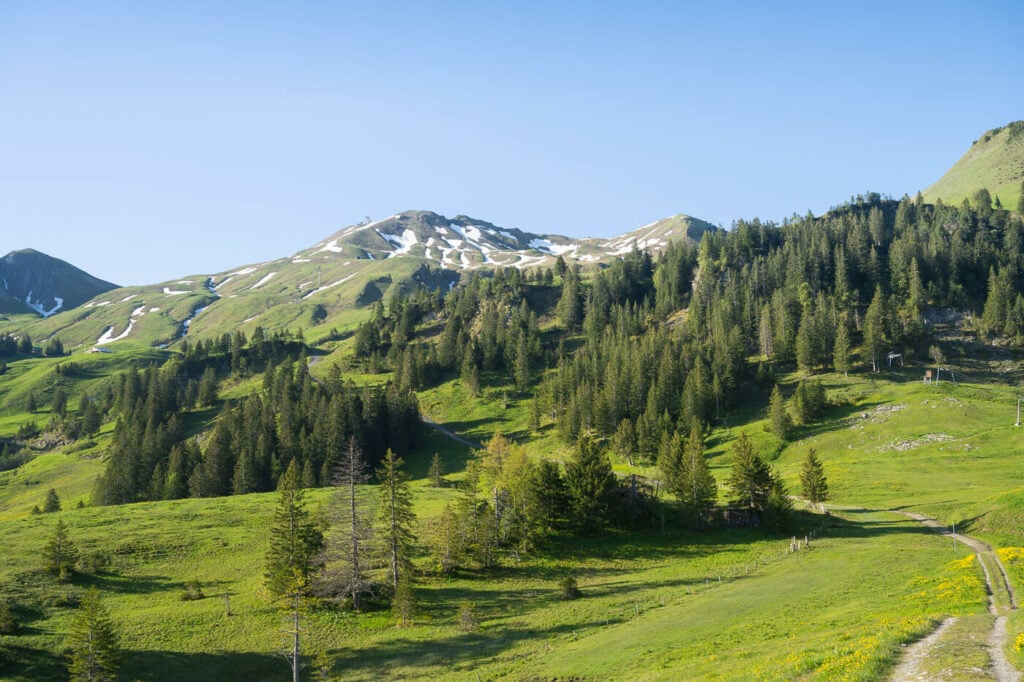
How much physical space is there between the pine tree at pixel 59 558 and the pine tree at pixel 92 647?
2040 centimetres

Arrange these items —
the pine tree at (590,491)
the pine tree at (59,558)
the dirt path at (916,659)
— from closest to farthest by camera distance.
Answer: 1. the dirt path at (916,659)
2. the pine tree at (59,558)
3. the pine tree at (590,491)

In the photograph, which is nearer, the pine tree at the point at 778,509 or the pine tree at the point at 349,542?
the pine tree at the point at 349,542

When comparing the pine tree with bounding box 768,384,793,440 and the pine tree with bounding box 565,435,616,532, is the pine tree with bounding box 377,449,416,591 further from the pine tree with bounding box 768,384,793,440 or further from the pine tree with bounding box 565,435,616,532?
the pine tree with bounding box 768,384,793,440

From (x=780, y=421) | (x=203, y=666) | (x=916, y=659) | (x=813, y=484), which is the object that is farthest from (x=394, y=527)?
(x=780, y=421)

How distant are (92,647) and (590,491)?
50.7 metres

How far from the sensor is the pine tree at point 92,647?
117 ft

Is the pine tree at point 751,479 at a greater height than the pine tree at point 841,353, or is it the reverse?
the pine tree at point 841,353

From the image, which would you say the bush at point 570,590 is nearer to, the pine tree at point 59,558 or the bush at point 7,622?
the bush at point 7,622

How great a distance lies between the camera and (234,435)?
422ft

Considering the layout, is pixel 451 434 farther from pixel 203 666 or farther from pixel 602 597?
pixel 203 666

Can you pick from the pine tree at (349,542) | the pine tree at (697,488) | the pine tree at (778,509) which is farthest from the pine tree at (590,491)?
the pine tree at (349,542)

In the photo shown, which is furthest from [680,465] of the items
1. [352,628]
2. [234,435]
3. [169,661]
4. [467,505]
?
[234,435]

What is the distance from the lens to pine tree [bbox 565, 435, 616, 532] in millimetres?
70500

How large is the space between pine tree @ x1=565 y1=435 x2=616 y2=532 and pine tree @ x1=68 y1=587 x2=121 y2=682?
158 feet
